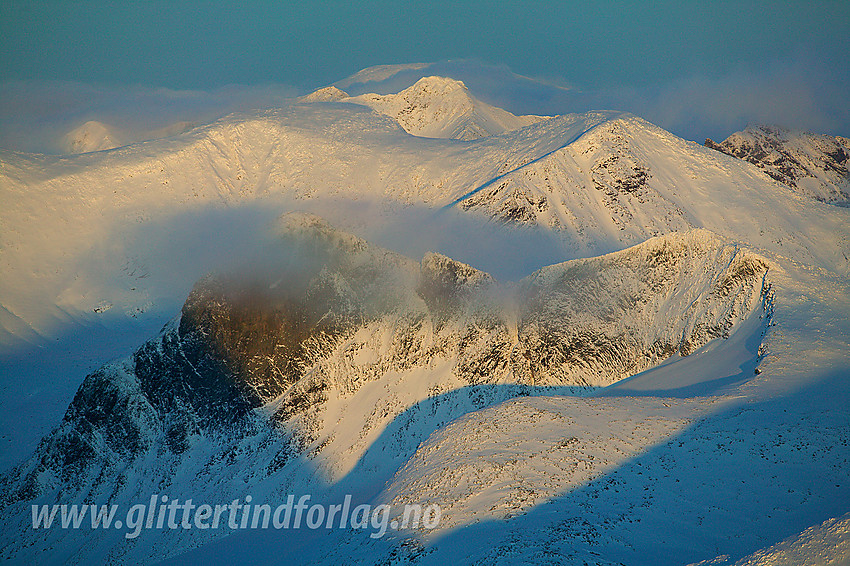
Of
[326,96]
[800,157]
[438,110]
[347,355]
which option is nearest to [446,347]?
[347,355]

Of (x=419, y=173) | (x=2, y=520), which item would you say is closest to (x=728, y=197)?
(x=419, y=173)

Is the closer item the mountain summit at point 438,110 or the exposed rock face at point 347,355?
the exposed rock face at point 347,355

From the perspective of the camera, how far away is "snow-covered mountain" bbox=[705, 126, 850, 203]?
161m

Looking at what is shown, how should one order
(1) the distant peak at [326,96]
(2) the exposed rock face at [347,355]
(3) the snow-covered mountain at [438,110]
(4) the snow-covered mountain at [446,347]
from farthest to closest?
(1) the distant peak at [326,96], (3) the snow-covered mountain at [438,110], (2) the exposed rock face at [347,355], (4) the snow-covered mountain at [446,347]

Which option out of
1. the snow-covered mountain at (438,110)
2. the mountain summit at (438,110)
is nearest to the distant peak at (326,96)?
the mountain summit at (438,110)

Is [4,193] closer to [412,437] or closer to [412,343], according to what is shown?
[412,343]

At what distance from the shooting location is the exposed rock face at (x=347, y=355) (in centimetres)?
6869

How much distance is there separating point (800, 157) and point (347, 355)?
6014 inches

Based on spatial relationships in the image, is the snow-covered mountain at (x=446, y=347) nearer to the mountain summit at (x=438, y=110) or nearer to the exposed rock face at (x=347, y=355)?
the exposed rock face at (x=347, y=355)

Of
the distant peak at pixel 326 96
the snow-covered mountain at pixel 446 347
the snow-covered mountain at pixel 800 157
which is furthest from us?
the distant peak at pixel 326 96

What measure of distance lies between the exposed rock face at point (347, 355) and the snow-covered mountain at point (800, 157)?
353 feet

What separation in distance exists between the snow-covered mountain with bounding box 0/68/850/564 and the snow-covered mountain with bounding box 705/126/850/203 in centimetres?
7425

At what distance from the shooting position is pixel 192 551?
202 ft

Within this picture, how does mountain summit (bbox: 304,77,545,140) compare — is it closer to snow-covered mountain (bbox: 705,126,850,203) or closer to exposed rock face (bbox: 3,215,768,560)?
snow-covered mountain (bbox: 705,126,850,203)
